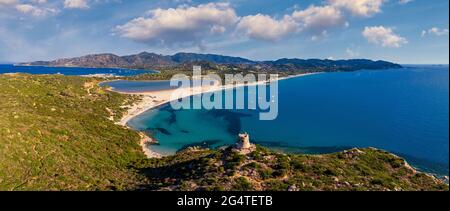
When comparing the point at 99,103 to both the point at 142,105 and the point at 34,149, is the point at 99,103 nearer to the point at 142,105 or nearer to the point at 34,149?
the point at 142,105

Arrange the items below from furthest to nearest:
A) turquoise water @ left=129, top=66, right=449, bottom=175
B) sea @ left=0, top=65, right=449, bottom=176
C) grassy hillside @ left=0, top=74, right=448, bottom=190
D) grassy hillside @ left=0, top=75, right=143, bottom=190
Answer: turquoise water @ left=129, top=66, right=449, bottom=175 < sea @ left=0, top=65, right=449, bottom=176 < grassy hillside @ left=0, top=75, right=143, bottom=190 < grassy hillside @ left=0, top=74, right=448, bottom=190

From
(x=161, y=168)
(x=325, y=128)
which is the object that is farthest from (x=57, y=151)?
(x=325, y=128)

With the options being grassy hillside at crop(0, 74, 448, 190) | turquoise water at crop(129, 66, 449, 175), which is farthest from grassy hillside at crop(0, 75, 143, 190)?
turquoise water at crop(129, 66, 449, 175)

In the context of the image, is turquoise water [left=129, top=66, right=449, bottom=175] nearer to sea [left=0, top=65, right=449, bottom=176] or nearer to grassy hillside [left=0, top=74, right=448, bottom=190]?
sea [left=0, top=65, right=449, bottom=176]

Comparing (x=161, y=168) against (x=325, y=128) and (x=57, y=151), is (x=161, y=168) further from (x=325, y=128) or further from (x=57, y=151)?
(x=325, y=128)

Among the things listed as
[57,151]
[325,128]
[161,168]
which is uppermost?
[57,151]

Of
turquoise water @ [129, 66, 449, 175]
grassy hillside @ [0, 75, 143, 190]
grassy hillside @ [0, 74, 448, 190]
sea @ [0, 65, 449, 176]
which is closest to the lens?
grassy hillside @ [0, 74, 448, 190]

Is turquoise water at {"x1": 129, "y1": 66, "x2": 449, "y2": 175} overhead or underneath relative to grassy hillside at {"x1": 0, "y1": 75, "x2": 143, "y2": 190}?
underneath

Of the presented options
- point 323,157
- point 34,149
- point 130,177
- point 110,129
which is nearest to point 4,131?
point 34,149

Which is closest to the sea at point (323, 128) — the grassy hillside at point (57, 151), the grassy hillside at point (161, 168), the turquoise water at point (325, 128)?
the turquoise water at point (325, 128)
